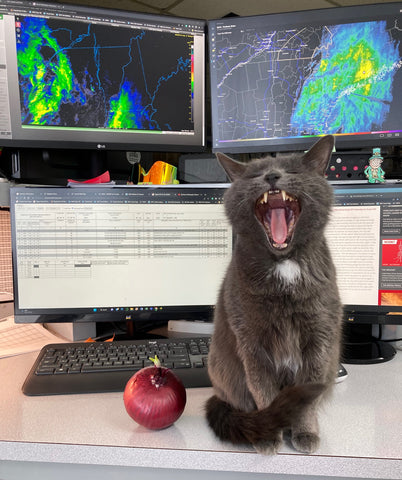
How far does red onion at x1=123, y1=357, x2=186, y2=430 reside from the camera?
59 centimetres

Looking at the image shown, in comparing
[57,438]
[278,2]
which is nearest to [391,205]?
[57,438]

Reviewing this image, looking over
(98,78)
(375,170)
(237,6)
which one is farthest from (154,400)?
(237,6)

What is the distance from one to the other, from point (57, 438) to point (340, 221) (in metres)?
0.76

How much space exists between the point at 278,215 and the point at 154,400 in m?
0.35

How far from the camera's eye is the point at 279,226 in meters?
0.52

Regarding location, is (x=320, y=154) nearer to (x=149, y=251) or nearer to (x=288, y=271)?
(x=288, y=271)

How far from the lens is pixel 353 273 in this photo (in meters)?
0.92

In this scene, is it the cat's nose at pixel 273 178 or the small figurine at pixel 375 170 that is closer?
the cat's nose at pixel 273 178

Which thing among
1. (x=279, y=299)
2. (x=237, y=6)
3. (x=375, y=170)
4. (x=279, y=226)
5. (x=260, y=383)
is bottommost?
(x=260, y=383)

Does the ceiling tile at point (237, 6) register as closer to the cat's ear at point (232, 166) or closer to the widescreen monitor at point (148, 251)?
the widescreen monitor at point (148, 251)

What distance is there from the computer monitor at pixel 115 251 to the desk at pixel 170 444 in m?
0.27

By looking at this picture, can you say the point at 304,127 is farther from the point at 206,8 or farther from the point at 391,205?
the point at 206,8

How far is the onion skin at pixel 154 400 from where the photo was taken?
587mm

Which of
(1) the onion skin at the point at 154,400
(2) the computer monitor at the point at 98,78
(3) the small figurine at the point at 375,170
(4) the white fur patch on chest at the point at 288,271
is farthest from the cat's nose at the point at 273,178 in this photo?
(2) the computer monitor at the point at 98,78
